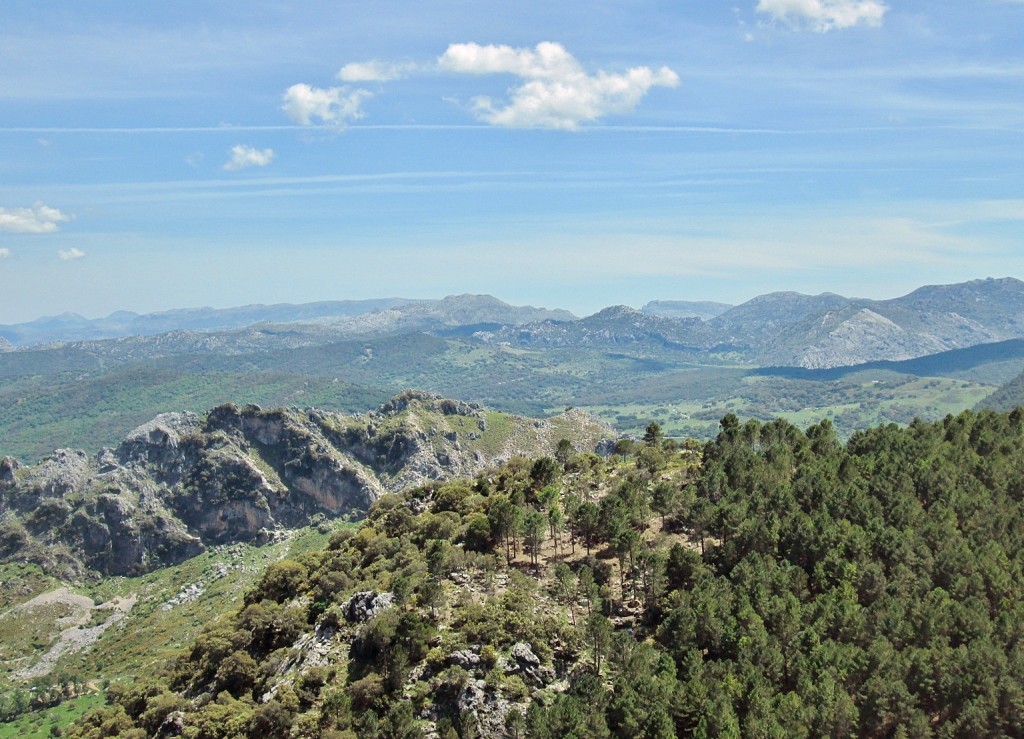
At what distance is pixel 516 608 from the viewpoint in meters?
83.0

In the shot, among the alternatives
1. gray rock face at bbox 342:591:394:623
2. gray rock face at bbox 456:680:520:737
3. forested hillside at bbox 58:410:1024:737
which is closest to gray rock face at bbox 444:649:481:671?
forested hillside at bbox 58:410:1024:737

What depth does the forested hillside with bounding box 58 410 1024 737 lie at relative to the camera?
68438mm

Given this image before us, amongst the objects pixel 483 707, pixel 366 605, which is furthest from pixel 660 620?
pixel 366 605

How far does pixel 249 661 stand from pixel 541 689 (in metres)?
41.9

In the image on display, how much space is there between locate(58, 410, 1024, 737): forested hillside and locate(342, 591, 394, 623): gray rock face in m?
0.30

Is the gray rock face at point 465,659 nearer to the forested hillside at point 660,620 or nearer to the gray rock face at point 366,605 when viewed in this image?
the forested hillside at point 660,620

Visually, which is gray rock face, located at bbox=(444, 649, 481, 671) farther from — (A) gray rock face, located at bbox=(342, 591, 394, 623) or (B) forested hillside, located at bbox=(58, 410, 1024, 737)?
(A) gray rock face, located at bbox=(342, 591, 394, 623)

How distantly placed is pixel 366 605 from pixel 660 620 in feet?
119

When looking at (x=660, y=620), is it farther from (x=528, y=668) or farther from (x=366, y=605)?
(x=366, y=605)

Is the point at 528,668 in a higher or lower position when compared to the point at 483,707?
higher

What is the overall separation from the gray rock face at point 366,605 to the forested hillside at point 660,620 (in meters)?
0.30

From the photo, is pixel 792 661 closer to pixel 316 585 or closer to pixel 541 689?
pixel 541 689

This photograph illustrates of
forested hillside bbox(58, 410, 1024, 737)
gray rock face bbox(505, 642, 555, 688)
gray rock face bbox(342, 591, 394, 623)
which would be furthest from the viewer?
gray rock face bbox(342, 591, 394, 623)

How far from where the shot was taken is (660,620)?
84.8 metres
